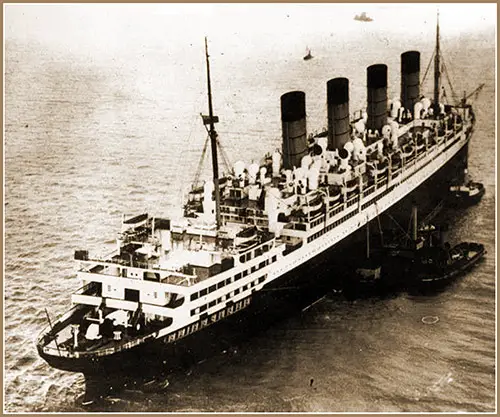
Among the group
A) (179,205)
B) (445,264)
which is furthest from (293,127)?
(445,264)

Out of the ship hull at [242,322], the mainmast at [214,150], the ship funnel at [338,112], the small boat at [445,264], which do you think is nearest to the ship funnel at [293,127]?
the ship funnel at [338,112]

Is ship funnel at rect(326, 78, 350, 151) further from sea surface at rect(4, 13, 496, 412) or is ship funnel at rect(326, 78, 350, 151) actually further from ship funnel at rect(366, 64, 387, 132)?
sea surface at rect(4, 13, 496, 412)

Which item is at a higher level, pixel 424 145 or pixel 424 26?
pixel 424 26

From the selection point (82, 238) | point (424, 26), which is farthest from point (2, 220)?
point (424, 26)

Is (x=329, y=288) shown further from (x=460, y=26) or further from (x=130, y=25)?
(x=460, y=26)

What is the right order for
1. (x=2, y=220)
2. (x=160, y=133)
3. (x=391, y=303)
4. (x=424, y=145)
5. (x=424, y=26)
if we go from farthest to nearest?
(x=424, y=26) → (x=160, y=133) → (x=424, y=145) → (x=391, y=303) → (x=2, y=220)

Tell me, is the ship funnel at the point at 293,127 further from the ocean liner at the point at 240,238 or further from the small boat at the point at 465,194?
the small boat at the point at 465,194
